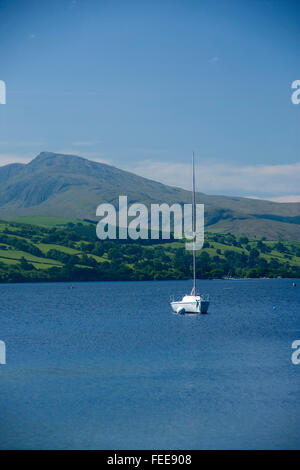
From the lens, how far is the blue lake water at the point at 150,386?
27.7m

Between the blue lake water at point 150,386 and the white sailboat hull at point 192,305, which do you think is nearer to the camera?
the blue lake water at point 150,386

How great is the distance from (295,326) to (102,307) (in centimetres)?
3975

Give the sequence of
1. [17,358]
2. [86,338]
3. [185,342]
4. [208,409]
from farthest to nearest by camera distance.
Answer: [86,338]
[185,342]
[17,358]
[208,409]

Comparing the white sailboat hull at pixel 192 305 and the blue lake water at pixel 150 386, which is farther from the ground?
the white sailboat hull at pixel 192 305

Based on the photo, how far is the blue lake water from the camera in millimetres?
27656

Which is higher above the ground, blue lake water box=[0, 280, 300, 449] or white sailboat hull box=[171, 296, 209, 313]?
white sailboat hull box=[171, 296, 209, 313]

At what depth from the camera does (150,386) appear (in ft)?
125

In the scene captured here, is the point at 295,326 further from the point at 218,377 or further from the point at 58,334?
the point at 218,377

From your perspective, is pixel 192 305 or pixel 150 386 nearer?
pixel 150 386

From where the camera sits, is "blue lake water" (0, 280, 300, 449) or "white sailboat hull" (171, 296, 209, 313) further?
"white sailboat hull" (171, 296, 209, 313)

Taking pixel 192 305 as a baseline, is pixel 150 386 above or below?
below

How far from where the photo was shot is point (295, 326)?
74938 mm
